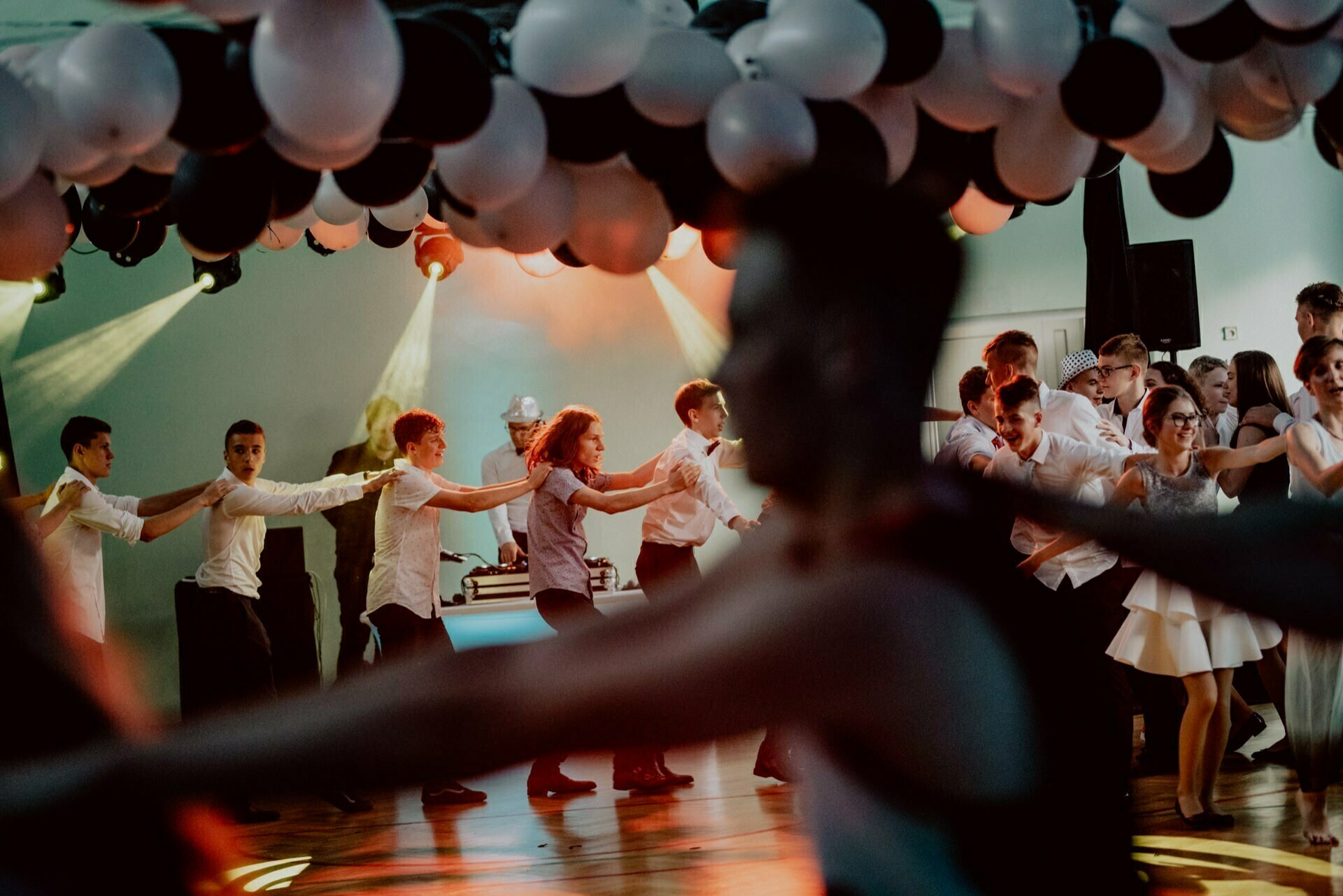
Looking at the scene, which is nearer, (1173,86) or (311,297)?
(1173,86)

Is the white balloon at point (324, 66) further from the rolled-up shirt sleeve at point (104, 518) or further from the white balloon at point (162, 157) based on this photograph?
the rolled-up shirt sleeve at point (104, 518)

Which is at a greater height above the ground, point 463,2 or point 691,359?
point 463,2

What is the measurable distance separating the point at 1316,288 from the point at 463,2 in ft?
10.6

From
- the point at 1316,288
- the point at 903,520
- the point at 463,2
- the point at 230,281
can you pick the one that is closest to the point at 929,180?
the point at 463,2

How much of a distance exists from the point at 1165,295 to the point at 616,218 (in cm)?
473

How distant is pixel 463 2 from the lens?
3352 mm

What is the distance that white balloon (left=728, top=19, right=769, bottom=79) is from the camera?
3348 mm

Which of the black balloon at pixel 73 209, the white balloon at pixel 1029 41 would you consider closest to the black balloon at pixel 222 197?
the black balloon at pixel 73 209

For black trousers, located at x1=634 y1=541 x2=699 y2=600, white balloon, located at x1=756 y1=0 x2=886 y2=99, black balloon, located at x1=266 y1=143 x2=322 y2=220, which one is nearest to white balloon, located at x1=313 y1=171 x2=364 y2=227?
black balloon, located at x1=266 y1=143 x2=322 y2=220

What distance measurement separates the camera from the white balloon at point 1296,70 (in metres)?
3.19

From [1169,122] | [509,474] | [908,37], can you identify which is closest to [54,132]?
[908,37]

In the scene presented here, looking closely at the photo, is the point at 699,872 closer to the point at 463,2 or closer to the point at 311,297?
the point at 463,2

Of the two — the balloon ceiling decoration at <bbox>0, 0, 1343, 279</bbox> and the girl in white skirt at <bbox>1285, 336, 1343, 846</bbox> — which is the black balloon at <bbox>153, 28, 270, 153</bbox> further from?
the girl in white skirt at <bbox>1285, 336, 1343, 846</bbox>

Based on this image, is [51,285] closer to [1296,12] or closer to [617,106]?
[617,106]
